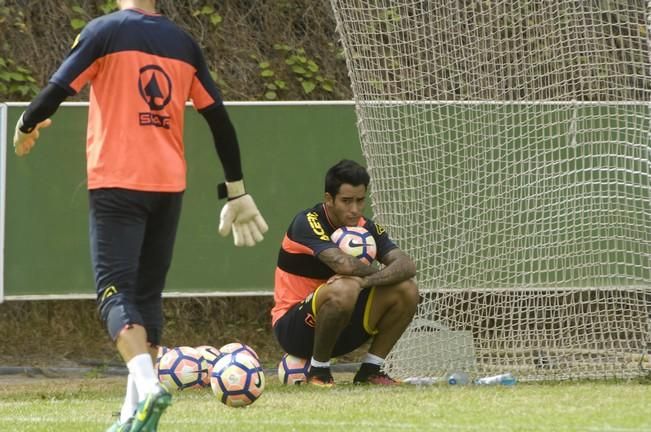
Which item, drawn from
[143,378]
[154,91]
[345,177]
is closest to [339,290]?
[345,177]

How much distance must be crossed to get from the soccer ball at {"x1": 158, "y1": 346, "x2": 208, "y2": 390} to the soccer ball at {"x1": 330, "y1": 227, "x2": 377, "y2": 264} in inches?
47.2

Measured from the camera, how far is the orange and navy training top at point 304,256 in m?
8.73

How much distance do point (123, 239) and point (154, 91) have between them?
0.67 meters

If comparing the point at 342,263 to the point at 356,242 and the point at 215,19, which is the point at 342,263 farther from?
the point at 215,19

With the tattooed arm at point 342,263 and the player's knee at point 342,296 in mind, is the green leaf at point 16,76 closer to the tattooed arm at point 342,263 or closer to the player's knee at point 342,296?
the tattooed arm at point 342,263

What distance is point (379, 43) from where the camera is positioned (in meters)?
9.68

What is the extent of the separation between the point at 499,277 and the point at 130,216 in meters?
4.66

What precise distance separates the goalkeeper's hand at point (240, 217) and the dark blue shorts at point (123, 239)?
0.31m

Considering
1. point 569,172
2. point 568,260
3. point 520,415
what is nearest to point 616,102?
point 569,172

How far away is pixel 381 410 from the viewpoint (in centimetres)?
668

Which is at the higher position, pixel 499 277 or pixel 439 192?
pixel 439 192

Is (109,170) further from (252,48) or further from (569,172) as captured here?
(252,48)

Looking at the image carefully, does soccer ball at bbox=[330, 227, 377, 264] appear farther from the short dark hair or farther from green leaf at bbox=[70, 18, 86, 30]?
green leaf at bbox=[70, 18, 86, 30]

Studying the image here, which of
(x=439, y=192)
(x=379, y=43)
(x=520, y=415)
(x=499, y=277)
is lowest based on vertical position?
(x=520, y=415)
